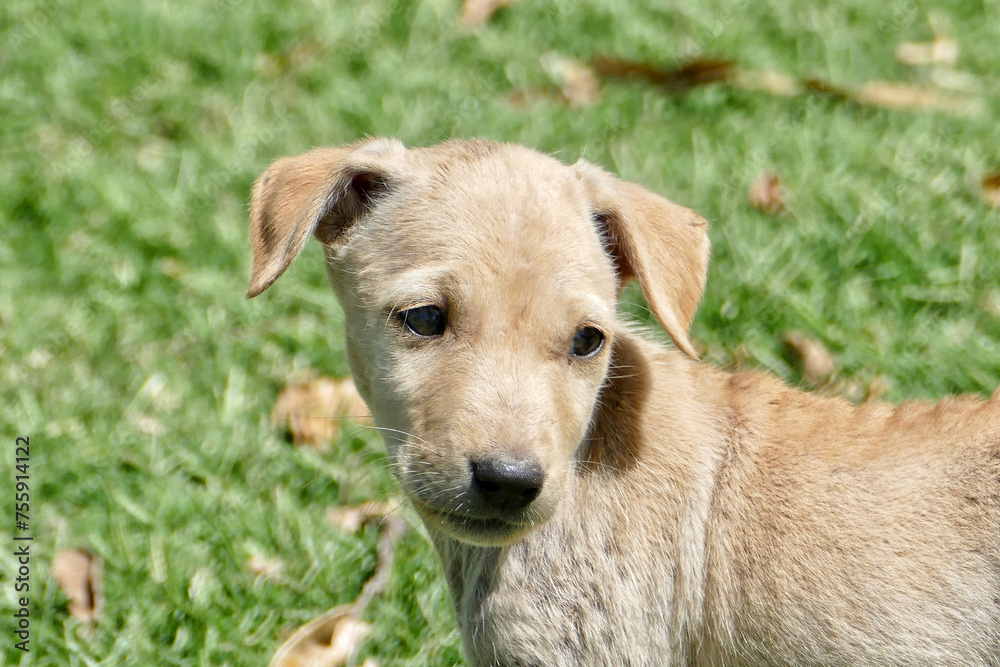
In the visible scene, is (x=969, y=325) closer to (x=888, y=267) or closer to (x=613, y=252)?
(x=888, y=267)

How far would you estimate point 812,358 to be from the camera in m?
5.79

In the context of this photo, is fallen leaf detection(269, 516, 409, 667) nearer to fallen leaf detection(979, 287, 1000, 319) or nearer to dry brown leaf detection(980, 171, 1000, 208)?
fallen leaf detection(979, 287, 1000, 319)

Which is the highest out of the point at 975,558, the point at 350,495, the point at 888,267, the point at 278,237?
the point at 278,237

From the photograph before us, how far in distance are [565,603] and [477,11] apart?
18.3 ft

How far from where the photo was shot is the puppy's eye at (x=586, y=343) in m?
3.74

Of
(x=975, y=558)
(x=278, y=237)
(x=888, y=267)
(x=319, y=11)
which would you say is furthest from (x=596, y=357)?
(x=319, y=11)

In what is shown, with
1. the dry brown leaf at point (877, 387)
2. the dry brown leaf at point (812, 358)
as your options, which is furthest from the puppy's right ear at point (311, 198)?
the dry brown leaf at point (877, 387)

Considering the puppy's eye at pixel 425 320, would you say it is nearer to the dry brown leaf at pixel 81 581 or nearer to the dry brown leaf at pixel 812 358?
the dry brown leaf at pixel 81 581

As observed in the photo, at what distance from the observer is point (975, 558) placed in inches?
143

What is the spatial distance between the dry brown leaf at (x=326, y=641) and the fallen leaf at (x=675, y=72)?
15.0ft

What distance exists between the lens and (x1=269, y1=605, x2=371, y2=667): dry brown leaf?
15.0ft

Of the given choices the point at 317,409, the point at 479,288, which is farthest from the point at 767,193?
the point at 479,288

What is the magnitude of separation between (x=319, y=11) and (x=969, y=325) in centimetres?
517

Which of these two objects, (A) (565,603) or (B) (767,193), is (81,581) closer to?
(A) (565,603)
